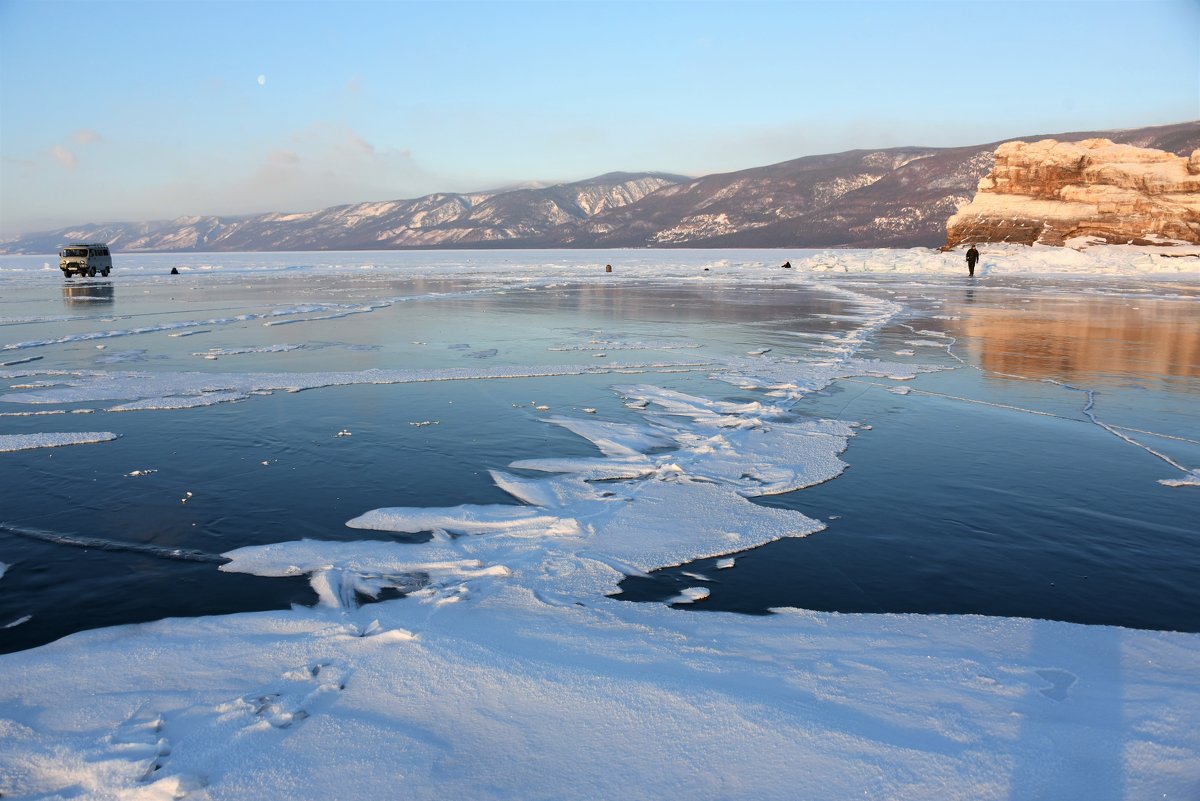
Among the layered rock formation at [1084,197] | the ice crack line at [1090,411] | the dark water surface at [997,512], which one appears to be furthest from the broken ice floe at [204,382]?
the layered rock formation at [1084,197]

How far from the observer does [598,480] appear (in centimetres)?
688

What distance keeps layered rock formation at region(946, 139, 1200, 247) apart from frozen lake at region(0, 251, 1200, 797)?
66.5 m

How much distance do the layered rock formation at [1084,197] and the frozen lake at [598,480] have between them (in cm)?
6648

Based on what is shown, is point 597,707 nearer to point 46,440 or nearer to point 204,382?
point 46,440

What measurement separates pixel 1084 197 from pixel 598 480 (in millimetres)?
84499

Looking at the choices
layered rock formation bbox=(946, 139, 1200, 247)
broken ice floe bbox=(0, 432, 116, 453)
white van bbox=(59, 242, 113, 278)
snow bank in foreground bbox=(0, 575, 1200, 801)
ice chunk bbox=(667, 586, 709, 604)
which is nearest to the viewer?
snow bank in foreground bbox=(0, 575, 1200, 801)

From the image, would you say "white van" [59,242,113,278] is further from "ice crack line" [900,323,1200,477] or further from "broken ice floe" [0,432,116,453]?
"ice crack line" [900,323,1200,477]

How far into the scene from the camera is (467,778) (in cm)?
290

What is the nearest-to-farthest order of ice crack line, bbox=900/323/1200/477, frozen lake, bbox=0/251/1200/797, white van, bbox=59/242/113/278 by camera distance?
frozen lake, bbox=0/251/1200/797 → ice crack line, bbox=900/323/1200/477 → white van, bbox=59/242/113/278

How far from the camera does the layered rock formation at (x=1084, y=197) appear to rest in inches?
2707

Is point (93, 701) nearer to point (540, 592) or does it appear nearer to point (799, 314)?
point (540, 592)

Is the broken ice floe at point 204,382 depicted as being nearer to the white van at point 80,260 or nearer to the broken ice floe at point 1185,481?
the broken ice floe at point 1185,481

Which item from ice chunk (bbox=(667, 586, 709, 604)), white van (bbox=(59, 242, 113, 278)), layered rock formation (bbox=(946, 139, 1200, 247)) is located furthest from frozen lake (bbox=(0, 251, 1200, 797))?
layered rock formation (bbox=(946, 139, 1200, 247))

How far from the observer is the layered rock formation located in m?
68.8
